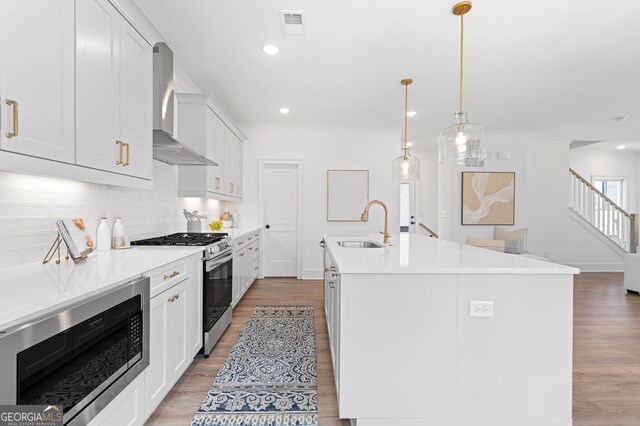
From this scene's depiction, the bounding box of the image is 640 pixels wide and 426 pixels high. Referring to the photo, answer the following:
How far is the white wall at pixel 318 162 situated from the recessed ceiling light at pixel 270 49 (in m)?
2.52

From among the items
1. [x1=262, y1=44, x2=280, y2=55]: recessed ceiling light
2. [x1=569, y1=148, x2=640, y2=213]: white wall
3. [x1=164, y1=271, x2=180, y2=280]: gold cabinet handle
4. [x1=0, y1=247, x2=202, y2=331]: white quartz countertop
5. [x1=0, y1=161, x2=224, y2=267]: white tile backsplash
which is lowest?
[x1=164, y1=271, x2=180, y2=280]: gold cabinet handle

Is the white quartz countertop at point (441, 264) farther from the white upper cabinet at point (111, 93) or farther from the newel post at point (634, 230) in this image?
the newel post at point (634, 230)

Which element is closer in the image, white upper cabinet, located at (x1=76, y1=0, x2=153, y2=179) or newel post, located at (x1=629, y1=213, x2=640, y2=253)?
white upper cabinet, located at (x1=76, y1=0, x2=153, y2=179)

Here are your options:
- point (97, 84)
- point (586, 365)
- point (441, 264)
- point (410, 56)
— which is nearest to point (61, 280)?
point (97, 84)

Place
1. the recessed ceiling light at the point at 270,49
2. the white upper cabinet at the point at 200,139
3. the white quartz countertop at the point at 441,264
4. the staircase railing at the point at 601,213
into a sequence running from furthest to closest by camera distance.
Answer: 1. the staircase railing at the point at 601,213
2. the white upper cabinet at the point at 200,139
3. the recessed ceiling light at the point at 270,49
4. the white quartz countertop at the point at 441,264

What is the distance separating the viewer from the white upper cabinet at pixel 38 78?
1177 mm

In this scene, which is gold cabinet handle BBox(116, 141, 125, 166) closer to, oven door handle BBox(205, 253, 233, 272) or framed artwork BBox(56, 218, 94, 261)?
framed artwork BBox(56, 218, 94, 261)

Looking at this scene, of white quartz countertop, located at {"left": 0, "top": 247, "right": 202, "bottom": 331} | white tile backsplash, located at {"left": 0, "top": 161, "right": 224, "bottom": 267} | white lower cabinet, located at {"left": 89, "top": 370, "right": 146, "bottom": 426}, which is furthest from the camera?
white tile backsplash, located at {"left": 0, "top": 161, "right": 224, "bottom": 267}

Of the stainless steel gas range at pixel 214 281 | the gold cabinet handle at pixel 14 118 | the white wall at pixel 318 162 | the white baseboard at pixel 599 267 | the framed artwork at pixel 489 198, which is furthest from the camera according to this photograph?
the white baseboard at pixel 599 267

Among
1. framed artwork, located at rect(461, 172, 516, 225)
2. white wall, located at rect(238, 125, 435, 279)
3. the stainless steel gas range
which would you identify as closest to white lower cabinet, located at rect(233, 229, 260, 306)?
the stainless steel gas range

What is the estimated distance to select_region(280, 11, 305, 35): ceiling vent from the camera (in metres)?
2.39

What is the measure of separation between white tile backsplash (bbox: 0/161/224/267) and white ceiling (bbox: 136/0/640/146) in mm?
1411

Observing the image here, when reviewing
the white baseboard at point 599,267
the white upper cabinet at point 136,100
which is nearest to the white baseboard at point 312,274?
the white upper cabinet at point 136,100

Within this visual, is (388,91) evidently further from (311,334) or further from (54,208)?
(54,208)
